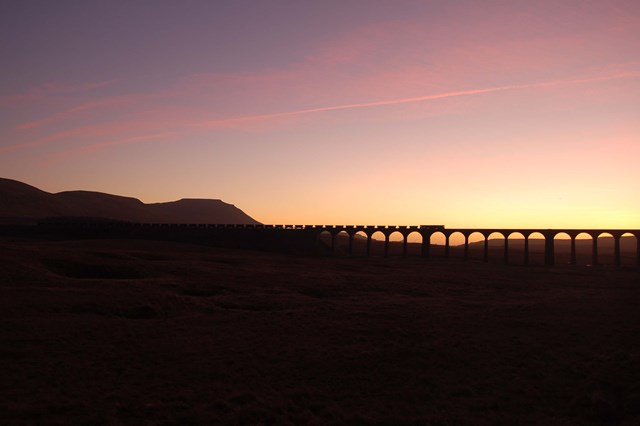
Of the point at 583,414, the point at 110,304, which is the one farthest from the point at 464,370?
the point at 110,304

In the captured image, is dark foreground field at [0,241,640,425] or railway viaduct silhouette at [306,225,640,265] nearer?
dark foreground field at [0,241,640,425]

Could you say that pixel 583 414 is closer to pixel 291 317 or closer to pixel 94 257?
pixel 291 317

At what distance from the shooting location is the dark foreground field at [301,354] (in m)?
16.4

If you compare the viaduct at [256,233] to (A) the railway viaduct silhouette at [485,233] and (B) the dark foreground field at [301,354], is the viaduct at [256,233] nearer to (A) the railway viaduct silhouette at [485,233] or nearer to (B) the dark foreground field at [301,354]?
(A) the railway viaduct silhouette at [485,233]

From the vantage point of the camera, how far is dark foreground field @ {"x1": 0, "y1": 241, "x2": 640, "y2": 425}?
1638cm

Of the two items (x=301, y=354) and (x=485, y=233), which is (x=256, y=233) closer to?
(x=485, y=233)

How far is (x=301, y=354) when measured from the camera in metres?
22.9

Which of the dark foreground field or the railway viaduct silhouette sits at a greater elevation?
the railway viaduct silhouette

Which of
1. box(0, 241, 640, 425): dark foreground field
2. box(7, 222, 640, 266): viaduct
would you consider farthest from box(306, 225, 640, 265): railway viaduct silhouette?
box(0, 241, 640, 425): dark foreground field

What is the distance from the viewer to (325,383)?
19219 mm

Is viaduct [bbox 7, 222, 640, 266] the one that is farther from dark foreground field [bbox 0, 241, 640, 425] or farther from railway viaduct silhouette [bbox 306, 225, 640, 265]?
dark foreground field [bbox 0, 241, 640, 425]

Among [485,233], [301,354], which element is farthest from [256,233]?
[301,354]

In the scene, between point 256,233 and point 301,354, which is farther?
point 256,233

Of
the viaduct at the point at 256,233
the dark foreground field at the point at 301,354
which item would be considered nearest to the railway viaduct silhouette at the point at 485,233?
the viaduct at the point at 256,233
